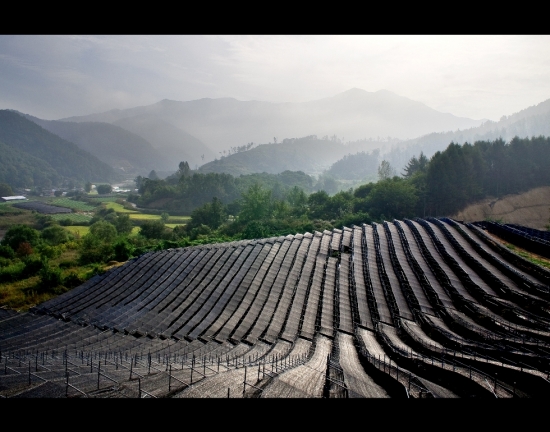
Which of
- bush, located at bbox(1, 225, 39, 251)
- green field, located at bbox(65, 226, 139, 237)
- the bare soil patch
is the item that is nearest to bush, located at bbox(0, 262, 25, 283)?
bush, located at bbox(1, 225, 39, 251)

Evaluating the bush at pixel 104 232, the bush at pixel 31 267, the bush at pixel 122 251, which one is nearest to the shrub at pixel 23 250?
the bush at pixel 104 232

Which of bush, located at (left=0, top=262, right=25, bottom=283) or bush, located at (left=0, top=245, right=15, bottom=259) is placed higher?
bush, located at (left=0, top=245, right=15, bottom=259)

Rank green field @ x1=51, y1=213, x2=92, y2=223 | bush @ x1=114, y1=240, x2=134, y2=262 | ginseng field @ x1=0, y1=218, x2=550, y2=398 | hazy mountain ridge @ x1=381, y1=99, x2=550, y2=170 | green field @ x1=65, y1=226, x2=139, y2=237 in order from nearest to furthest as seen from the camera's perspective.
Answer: ginseng field @ x1=0, y1=218, x2=550, y2=398 < bush @ x1=114, y1=240, x2=134, y2=262 < green field @ x1=65, y1=226, x2=139, y2=237 < green field @ x1=51, y1=213, x2=92, y2=223 < hazy mountain ridge @ x1=381, y1=99, x2=550, y2=170

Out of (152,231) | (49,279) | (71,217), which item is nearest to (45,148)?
(71,217)

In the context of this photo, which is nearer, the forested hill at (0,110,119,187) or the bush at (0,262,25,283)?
the bush at (0,262,25,283)

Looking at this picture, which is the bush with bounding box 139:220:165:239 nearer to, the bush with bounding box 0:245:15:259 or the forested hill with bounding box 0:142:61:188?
the bush with bounding box 0:245:15:259

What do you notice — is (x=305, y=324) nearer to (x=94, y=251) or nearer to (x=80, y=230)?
(x=94, y=251)

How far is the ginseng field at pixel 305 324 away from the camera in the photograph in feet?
22.2

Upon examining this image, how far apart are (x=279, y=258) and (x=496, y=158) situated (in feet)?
166

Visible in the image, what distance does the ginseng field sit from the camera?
6758 mm

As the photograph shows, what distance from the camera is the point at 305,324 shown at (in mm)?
13906
